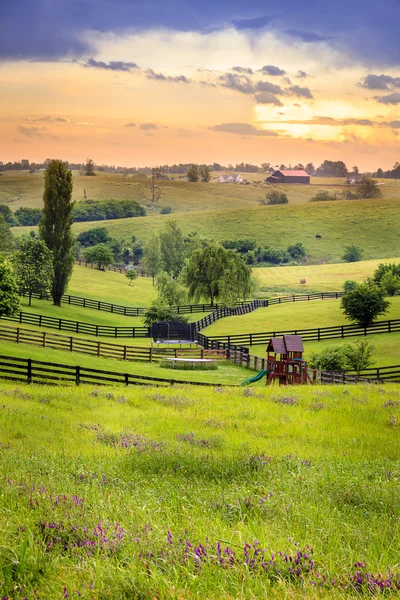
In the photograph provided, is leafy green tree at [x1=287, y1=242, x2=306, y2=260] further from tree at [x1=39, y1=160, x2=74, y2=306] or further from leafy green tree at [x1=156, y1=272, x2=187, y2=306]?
tree at [x1=39, y1=160, x2=74, y2=306]

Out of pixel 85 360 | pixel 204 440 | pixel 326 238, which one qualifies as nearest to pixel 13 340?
pixel 85 360

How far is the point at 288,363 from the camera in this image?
32906 millimetres

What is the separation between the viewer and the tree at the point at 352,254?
146 metres

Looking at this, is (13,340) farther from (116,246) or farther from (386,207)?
(386,207)

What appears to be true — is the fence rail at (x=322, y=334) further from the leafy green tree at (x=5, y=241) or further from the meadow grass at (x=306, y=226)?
the meadow grass at (x=306, y=226)

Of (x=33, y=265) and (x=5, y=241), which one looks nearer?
(x=33, y=265)

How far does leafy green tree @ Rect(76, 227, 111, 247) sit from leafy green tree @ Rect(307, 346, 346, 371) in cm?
12259

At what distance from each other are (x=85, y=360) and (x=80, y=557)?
34010mm

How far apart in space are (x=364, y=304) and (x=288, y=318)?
46.5 feet

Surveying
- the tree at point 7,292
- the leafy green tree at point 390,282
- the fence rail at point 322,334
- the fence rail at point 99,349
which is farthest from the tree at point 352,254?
the tree at point 7,292

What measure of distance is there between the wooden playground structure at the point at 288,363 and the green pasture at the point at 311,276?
68.7 m

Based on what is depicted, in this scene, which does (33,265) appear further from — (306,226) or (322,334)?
(306,226)

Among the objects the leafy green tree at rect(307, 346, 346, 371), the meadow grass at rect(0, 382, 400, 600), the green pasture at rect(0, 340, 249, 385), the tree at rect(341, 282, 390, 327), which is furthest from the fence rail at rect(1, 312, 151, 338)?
the meadow grass at rect(0, 382, 400, 600)

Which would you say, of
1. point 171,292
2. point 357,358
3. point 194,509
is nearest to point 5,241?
point 171,292
